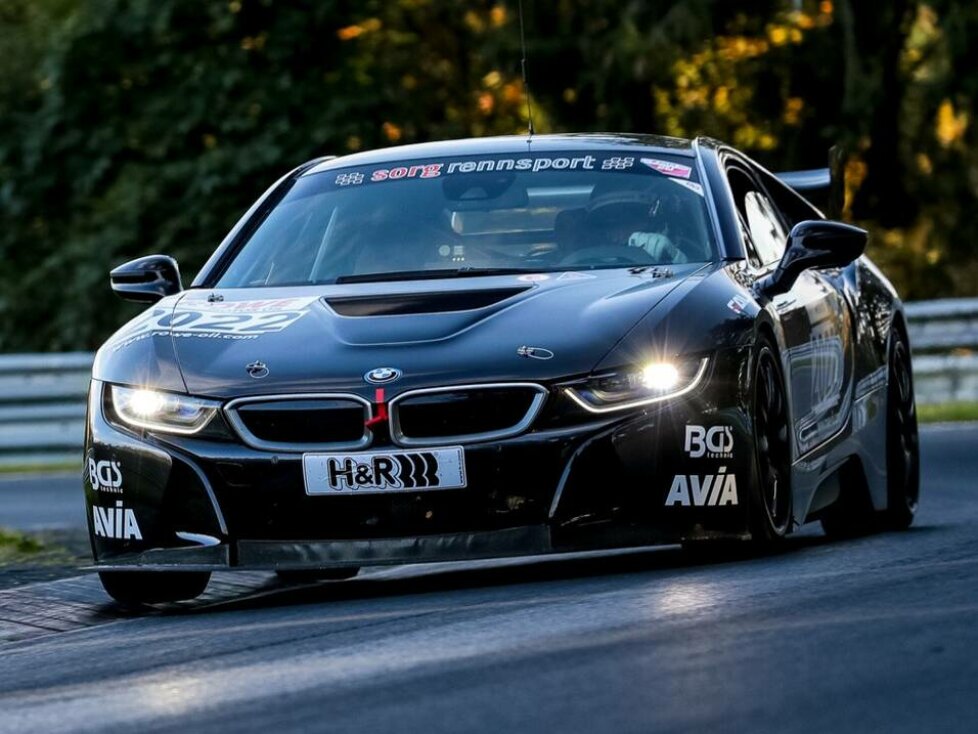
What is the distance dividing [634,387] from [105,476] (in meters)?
1.58

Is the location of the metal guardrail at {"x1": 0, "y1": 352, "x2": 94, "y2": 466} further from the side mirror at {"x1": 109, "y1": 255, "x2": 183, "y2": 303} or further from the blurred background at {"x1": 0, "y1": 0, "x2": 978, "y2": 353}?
the side mirror at {"x1": 109, "y1": 255, "x2": 183, "y2": 303}

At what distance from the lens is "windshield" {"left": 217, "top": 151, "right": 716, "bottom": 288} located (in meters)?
8.04

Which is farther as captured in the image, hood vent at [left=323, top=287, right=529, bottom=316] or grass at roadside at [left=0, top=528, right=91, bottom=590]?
grass at roadside at [left=0, top=528, right=91, bottom=590]

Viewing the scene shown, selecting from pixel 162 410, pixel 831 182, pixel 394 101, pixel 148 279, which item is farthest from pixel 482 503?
pixel 394 101

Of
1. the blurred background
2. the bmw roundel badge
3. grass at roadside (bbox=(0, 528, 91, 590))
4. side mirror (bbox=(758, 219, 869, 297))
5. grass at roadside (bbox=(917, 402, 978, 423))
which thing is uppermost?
the blurred background

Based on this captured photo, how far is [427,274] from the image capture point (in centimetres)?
798

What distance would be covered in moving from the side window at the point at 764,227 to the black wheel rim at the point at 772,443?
88 centimetres

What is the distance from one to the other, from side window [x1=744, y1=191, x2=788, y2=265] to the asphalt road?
49.8 inches

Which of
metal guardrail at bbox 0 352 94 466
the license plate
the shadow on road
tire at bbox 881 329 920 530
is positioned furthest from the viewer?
metal guardrail at bbox 0 352 94 466

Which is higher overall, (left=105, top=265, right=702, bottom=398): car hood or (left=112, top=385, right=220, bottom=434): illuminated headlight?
(left=105, top=265, right=702, bottom=398): car hood

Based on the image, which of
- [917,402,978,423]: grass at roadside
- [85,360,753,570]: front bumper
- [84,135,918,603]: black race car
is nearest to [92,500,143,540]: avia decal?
[84,135,918,603]: black race car

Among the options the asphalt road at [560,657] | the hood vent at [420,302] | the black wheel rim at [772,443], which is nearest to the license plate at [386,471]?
the asphalt road at [560,657]

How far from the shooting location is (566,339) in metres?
7.00

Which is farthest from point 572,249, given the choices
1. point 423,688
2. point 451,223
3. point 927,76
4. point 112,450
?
point 927,76
